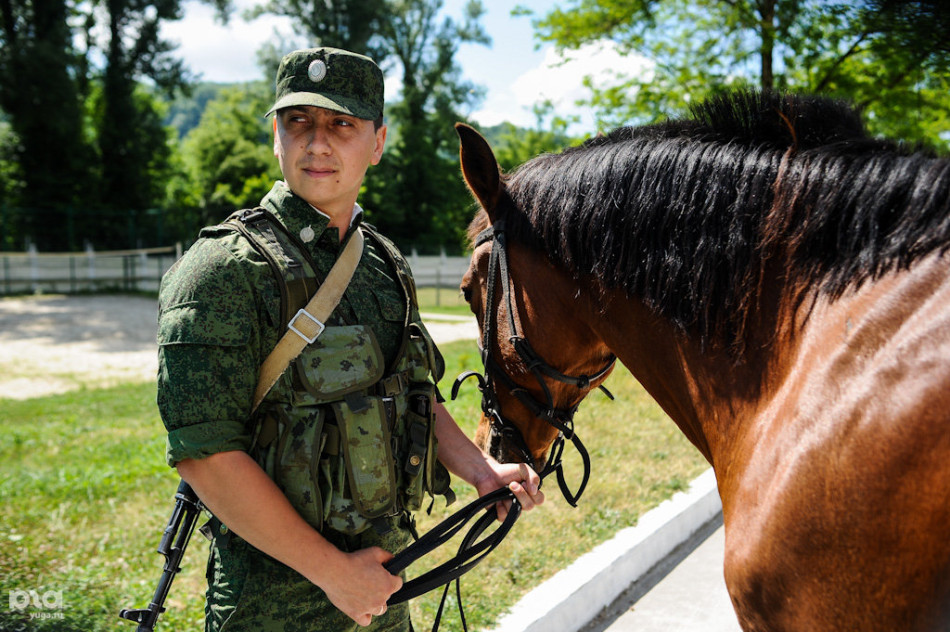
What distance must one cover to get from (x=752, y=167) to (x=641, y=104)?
9112 millimetres

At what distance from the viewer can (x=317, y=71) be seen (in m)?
1.68

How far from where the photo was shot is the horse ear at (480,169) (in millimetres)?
2182

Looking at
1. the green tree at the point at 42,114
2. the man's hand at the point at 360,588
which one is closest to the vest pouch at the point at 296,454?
the man's hand at the point at 360,588

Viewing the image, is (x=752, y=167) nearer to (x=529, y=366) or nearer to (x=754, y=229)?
(x=754, y=229)

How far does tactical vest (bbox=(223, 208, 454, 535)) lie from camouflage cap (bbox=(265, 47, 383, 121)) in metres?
0.31

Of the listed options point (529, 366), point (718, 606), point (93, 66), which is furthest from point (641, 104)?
point (93, 66)

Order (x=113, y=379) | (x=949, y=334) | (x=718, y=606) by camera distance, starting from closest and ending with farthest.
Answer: (x=949, y=334) < (x=718, y=606) < (x=113, y=379)

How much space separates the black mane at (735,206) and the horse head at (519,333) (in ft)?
0.46

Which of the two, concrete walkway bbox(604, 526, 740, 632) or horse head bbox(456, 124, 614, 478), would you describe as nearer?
horse head bbox(456, 124, 614, 478)

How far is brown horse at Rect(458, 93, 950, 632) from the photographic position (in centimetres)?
127

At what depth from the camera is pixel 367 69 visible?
179 centimetres

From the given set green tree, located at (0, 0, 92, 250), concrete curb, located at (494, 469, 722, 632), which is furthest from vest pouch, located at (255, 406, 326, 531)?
green tree, located at (0, 0, 92, 250)

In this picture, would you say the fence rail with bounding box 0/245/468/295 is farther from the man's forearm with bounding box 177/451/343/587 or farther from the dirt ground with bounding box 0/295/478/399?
the man's forearm with bounding box 177/451/343/587

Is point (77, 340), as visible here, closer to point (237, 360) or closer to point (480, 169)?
point (480, 169)
